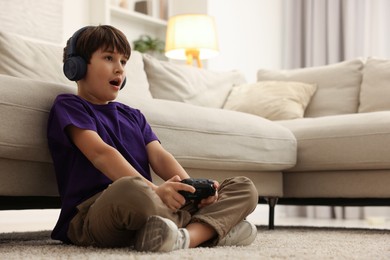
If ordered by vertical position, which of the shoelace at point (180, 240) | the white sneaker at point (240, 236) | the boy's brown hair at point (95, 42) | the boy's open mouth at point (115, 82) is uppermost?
the boy's brown hair at point (95, 42)

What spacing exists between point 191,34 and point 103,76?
7.29ft

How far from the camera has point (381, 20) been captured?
429 centimetres

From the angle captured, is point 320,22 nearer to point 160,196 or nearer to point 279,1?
point 279,1

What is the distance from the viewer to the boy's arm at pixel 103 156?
54.9 inches

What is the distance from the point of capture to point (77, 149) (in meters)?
1.46

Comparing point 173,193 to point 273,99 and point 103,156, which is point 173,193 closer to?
point 103,156

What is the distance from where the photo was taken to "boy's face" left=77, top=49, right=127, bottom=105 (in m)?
1.54

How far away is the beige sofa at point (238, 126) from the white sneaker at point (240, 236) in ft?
1.53

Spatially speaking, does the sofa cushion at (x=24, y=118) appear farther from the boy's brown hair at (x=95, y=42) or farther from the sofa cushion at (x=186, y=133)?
the boy's brown hair at (x=95, y=42)

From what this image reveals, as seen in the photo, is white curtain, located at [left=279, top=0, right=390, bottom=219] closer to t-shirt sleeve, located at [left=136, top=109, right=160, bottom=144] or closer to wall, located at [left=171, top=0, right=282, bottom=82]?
wall, located at [left=171, top=0, right=282, bottom=82]

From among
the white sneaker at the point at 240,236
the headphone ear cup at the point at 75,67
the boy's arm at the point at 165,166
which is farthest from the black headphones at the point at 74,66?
the white sneaker at the point at 240,236

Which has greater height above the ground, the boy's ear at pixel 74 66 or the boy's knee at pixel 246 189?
the boy's ear at pixel 74 66

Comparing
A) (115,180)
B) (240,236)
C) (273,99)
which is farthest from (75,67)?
(273,99)

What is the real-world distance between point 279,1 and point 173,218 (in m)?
3.83
